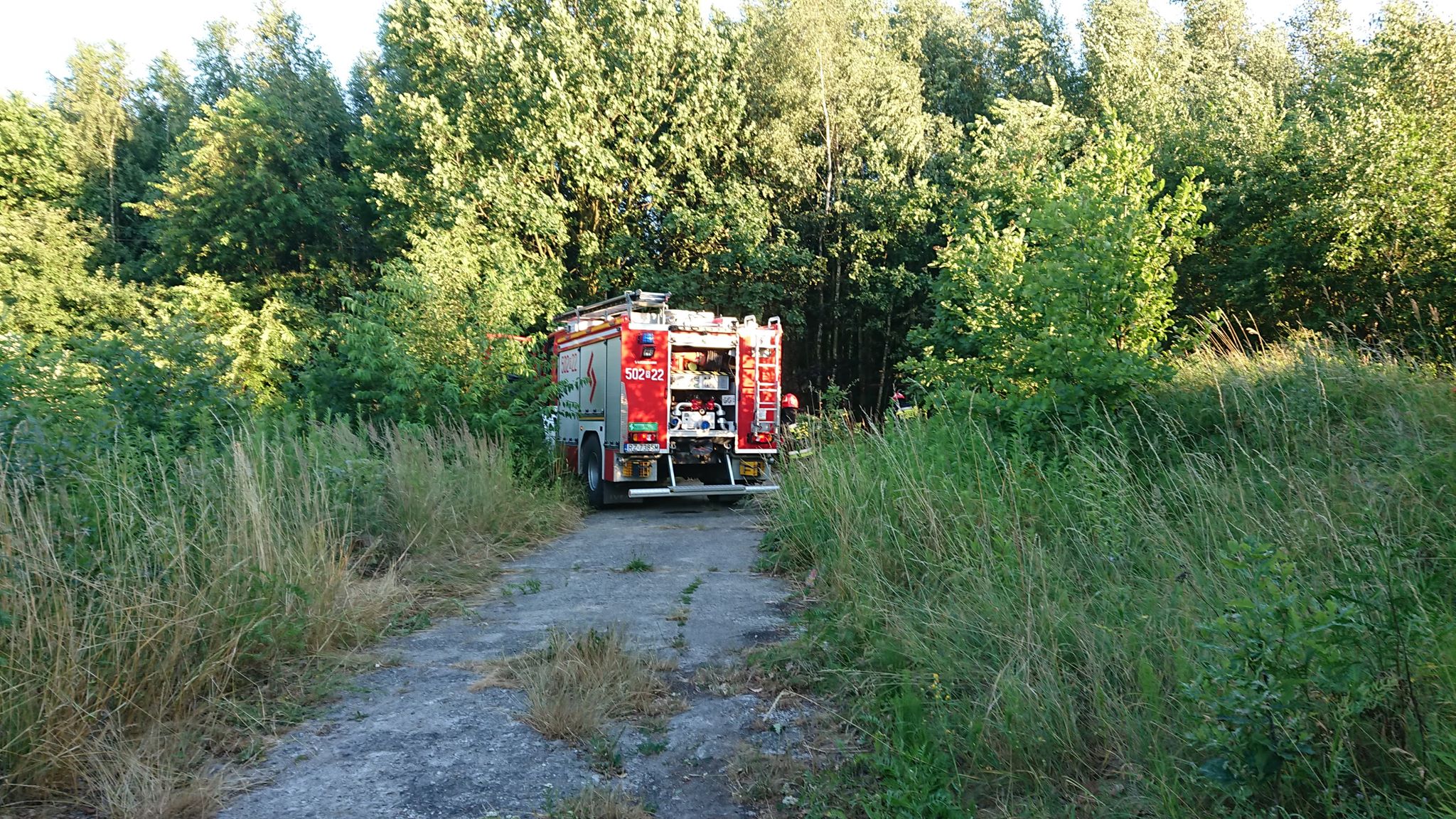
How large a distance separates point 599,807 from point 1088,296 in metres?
6.06

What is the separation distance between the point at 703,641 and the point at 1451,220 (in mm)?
14981

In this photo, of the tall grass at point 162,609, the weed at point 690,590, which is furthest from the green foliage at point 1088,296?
the tall grass at point 162,609

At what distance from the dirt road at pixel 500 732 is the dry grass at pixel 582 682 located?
0.10 metres

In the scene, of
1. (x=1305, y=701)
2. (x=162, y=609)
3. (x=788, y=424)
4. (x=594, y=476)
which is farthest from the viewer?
(x=788, y=424)

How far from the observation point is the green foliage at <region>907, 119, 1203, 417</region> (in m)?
7.49

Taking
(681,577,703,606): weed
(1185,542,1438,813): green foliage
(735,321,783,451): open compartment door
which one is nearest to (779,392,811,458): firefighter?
(735,321,783,451): open compartment door

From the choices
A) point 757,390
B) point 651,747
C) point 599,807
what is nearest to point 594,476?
point 757,390

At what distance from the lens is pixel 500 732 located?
4.58 m

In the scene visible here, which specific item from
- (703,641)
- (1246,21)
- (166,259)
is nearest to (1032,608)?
(703,641)

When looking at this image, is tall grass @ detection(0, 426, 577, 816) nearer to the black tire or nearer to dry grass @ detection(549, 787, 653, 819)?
dry grass @ detection(549, 787, 653, 819)

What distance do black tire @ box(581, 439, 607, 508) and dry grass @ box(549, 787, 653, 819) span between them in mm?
11219

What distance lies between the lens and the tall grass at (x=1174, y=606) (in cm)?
282

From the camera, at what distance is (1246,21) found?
34375 mm

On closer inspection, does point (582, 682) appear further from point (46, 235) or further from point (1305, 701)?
point (46, 235)
